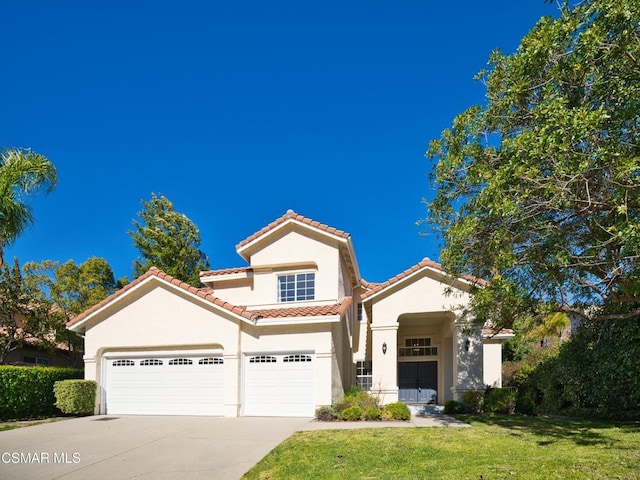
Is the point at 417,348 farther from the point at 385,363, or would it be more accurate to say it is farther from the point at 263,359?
the point at 263,359

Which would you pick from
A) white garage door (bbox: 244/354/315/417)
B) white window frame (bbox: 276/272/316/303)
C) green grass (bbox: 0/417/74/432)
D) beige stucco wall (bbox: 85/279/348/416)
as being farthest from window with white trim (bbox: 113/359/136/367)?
white window frame (bbox: 276/272/316/303)

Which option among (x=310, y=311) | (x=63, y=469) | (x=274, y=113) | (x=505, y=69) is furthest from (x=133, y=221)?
(x=505, y=69)

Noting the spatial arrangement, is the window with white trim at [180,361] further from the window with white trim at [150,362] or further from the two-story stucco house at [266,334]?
the window with white trim at [150,362]

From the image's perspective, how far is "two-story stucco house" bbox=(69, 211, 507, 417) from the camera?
1662cm

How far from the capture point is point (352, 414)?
49.1 ft

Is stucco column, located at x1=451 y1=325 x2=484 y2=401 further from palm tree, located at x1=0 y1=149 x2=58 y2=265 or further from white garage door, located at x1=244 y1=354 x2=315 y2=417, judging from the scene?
palm tree, located at x1=0 y1=149 x2=58 y2=265

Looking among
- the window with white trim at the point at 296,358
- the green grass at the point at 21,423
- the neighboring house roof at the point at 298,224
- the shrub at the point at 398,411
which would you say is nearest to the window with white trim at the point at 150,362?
the green grass at the point at 21,423

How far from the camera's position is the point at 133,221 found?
103ft

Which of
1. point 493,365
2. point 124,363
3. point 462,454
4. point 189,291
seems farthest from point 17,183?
point 493,365

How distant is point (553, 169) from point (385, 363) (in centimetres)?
1096

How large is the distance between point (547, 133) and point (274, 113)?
1447 cm

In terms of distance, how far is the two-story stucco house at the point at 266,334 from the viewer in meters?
16.6

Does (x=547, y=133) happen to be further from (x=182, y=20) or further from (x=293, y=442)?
(x=182, y=20)

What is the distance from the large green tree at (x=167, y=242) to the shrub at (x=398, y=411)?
18.0 metres
